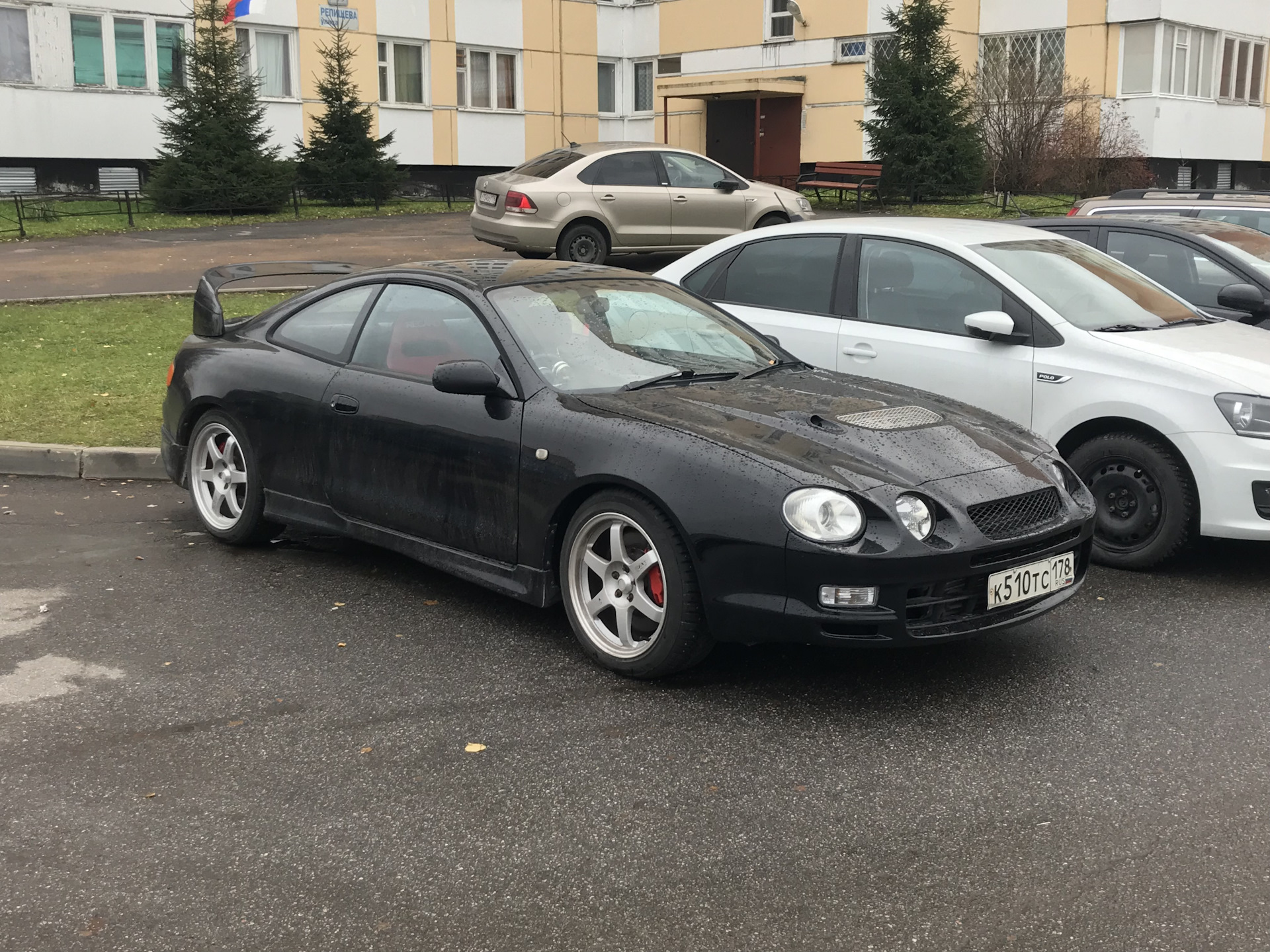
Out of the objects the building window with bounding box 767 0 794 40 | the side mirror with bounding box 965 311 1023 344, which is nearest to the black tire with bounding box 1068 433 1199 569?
the side mirror with bounding box 965 311 1023 344

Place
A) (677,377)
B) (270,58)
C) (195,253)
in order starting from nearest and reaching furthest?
(677,377) < (195,253) < (270,58)

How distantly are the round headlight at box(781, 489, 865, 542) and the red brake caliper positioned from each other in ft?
1.92

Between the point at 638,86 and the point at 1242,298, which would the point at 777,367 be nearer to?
the point at 1242,298

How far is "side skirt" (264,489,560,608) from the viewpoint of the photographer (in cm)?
534

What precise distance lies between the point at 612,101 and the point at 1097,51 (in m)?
13.8

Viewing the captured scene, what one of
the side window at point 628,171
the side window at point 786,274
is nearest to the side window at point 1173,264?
the side window at point 786,274

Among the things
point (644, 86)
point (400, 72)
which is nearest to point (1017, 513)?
point (400, 72)

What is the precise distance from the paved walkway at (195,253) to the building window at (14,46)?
25.8ft

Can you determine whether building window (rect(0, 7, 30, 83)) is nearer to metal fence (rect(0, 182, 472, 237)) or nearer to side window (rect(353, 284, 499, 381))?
metal fence (rect(0, 182, 472, 237))

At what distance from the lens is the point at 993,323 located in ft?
22.5

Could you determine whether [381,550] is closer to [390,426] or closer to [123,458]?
[390,426]

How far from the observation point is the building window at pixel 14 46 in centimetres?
2802

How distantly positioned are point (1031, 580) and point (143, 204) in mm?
25609

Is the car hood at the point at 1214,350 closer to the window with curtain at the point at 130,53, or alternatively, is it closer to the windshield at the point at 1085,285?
the windshield at the point at 1085,285
